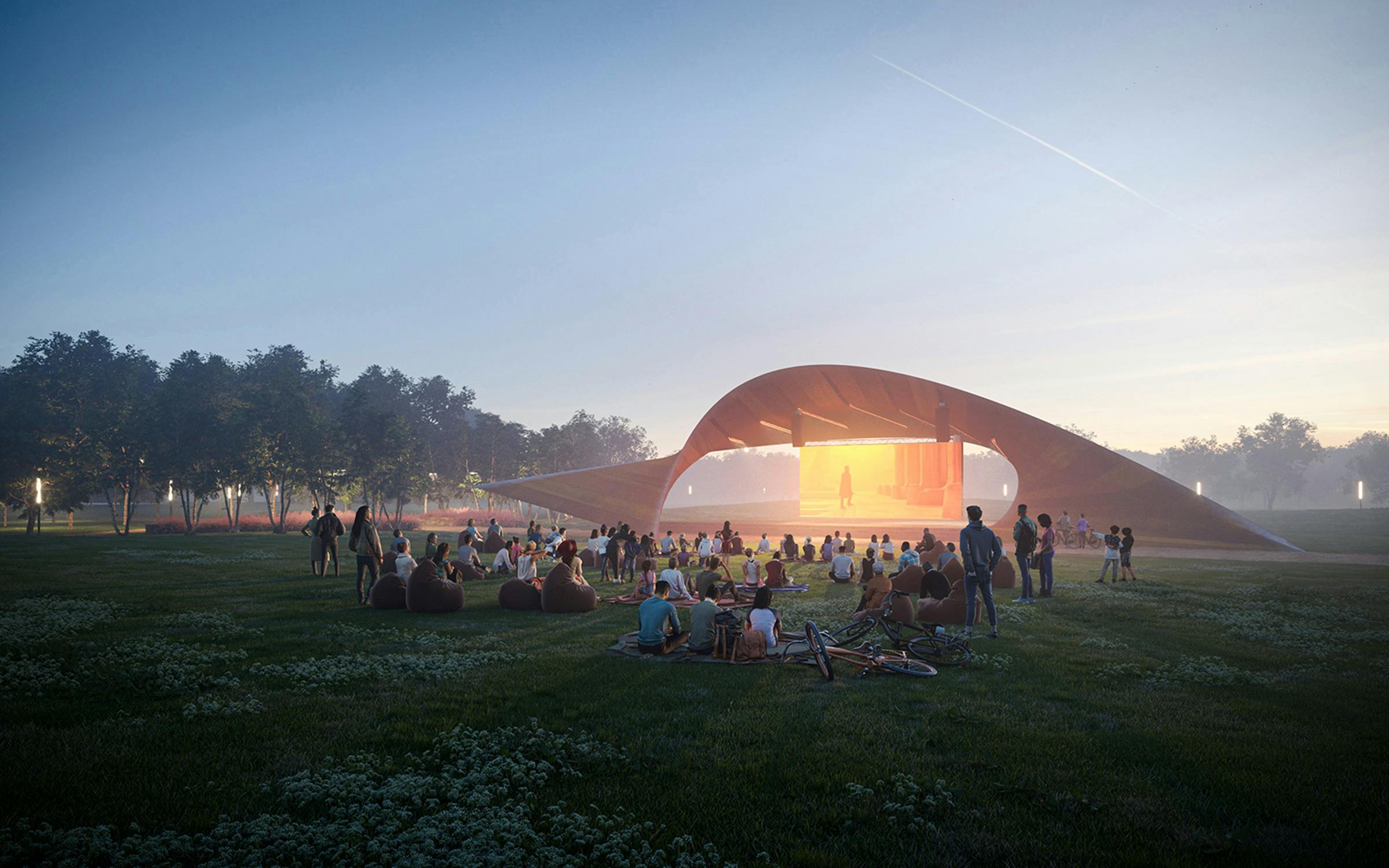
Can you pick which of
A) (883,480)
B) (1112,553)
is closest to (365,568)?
(1112,553)

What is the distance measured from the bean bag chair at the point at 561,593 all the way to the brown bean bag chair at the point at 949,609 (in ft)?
19.6

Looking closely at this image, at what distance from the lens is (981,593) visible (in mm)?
11117

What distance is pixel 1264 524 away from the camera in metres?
45.2

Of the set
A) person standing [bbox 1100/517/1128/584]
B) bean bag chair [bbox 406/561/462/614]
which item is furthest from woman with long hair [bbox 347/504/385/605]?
person standing [bbox 1100/517/1128/584]

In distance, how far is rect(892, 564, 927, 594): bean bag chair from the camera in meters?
13.3

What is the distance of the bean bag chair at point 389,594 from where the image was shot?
12672 millimetres

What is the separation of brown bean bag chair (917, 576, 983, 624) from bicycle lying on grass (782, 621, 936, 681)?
10.2 ft

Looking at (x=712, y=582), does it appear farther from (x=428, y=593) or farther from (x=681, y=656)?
(x=428, y=593)

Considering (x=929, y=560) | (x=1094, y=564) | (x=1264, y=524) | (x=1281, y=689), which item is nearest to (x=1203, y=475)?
(x=1264, y=524)

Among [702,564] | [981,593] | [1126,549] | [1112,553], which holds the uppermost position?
[1126,549]

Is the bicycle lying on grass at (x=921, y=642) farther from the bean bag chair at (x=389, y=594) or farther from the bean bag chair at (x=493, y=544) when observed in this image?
the bean bag chair at (x=493, y=544)

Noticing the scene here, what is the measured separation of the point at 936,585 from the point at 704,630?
4.30 m

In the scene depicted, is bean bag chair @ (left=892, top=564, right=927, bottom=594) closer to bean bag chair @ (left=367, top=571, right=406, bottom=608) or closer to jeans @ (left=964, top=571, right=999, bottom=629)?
jeans @ (left=964, top=571, right=999, bottom=629)

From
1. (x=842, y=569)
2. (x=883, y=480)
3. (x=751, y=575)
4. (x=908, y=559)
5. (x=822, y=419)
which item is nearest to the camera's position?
(x=908, y=559)
